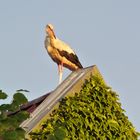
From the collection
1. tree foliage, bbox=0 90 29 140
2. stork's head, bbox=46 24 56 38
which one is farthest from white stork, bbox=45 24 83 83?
tree foliage, bbox=0 90 29 140

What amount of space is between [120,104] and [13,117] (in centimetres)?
677

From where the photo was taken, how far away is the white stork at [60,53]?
1407cm

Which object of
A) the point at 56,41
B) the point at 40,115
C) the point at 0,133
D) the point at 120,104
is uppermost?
the point at 56,41

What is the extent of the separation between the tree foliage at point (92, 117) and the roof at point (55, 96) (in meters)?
0.12

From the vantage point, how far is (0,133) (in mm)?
5559

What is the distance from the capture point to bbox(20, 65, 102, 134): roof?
11.0 metres

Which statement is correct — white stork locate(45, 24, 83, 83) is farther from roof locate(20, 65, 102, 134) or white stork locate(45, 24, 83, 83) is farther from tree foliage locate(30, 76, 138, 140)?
tree foliage locate(30, 76, 138, 140)

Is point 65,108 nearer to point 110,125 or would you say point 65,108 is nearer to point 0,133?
point 110,125

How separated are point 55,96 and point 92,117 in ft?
3.05

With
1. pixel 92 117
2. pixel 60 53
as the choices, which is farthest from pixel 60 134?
pixel 60 53

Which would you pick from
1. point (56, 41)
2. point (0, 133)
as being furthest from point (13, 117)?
point (56, 41)

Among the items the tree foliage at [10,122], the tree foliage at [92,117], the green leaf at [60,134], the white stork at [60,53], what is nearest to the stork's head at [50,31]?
the white stork at [60,53]

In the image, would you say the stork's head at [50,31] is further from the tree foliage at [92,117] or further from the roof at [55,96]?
the tree foliage at [92,117]

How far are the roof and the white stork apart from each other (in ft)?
4.62
